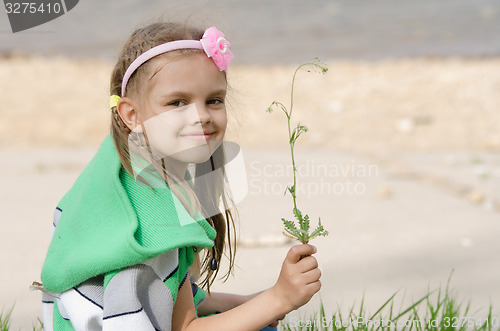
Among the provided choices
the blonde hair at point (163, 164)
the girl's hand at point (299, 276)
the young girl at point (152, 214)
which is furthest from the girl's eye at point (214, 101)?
the girl's hand at point (299, 276)

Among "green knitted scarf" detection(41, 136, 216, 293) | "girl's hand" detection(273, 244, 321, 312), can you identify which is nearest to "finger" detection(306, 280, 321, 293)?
"girl's hand" detection(273, 244, 321, 312)

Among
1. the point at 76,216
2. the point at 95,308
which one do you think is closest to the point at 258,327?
the point at 95,308

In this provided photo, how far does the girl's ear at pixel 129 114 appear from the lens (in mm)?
1557

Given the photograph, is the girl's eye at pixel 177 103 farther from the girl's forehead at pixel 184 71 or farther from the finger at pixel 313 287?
the finger at pixel 313 287

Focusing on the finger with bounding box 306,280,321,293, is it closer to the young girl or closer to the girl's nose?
the young girl

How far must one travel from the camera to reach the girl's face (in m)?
1.49

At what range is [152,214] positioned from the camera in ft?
4.68

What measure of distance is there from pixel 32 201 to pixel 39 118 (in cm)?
184

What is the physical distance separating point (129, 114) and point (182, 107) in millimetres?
138

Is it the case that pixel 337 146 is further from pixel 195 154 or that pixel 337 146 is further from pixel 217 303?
pixel 195 154

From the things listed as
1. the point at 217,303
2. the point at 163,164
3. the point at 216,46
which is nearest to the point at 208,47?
the point at 216,46

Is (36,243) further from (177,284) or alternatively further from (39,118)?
(39,118)

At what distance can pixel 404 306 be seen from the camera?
7.89 ft

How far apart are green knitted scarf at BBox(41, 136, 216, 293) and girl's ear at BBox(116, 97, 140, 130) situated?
67mm
